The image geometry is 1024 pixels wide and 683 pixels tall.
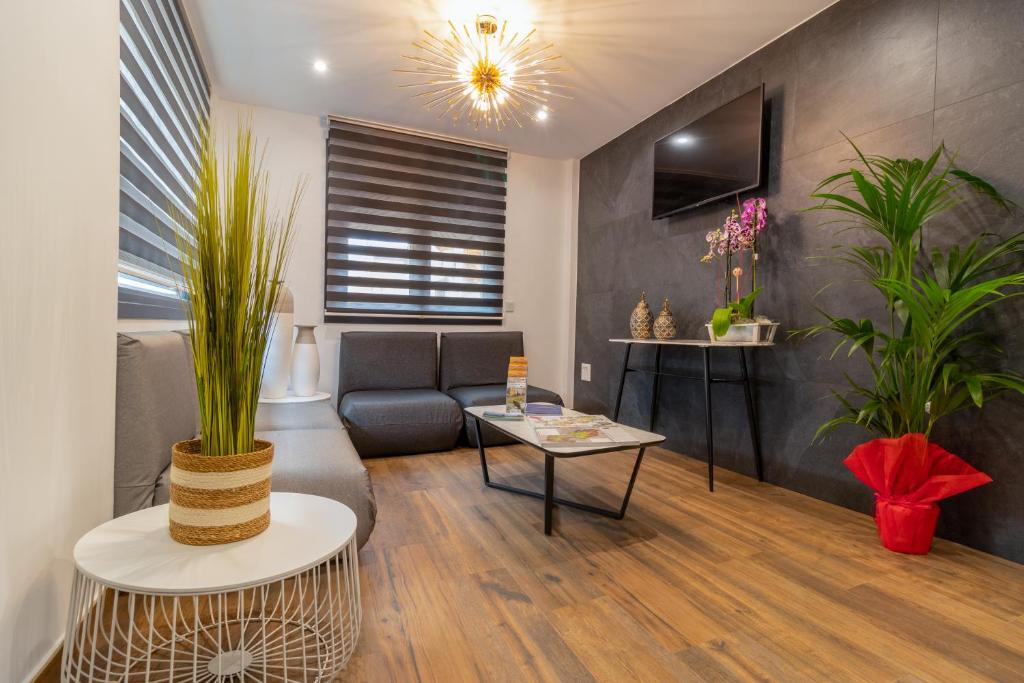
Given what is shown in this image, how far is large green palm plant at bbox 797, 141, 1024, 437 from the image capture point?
1.59 metres

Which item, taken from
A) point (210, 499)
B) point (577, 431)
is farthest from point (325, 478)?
point (577, 431)

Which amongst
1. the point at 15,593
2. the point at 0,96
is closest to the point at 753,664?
the point at 15,593

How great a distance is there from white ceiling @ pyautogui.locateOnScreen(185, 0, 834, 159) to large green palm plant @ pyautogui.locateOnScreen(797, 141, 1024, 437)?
111 centimetres

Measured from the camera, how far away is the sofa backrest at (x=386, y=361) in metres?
3.29

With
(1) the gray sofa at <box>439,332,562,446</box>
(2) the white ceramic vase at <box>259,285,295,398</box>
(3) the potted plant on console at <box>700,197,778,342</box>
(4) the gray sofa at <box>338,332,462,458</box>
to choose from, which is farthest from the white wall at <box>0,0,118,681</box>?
(3) the potted plant on console at <box>700,197,778,342</box>

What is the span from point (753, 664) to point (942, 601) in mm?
768

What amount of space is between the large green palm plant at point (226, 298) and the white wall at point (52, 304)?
13.4 inches

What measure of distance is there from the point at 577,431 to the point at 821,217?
5.16 ft

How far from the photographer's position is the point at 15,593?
908mm

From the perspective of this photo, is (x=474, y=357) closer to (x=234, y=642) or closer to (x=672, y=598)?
(x=672, y=598)

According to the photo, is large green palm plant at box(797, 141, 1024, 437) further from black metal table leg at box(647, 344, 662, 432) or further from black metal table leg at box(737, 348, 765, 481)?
black metal table leg at box(647, 344, 662, 432)

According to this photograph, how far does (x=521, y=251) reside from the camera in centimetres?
407

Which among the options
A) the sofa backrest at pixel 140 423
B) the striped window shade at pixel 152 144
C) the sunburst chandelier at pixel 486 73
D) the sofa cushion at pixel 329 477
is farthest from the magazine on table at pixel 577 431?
the sunburst chandelier at pixel 486 73

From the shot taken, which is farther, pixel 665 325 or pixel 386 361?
pixel 386 361
